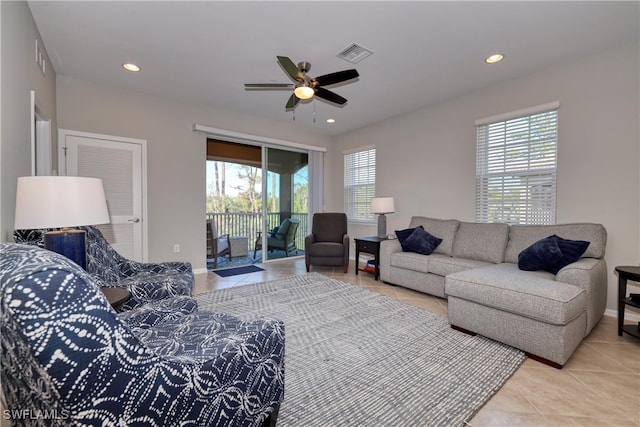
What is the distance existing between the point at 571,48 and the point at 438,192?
2.10 meters

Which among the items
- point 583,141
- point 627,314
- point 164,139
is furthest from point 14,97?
point 627,314

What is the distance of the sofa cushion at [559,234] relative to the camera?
103 inches

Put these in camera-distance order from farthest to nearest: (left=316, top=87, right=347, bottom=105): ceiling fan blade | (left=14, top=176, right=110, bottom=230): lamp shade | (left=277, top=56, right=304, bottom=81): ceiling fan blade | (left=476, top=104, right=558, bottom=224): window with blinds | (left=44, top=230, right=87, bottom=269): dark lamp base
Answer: (left=476, top=104, right=558, bottom=224): window with blinds, (left=316, top=87, right=347, bottom=105): ceiling fan blade, (left=277, top=56, right=304, bottom=81): ceiling fan blade, (left=44, top=230, right=87, bottom=269): dark lamp base, (left=14, top=176, right=110, bottom=230): lamp shade

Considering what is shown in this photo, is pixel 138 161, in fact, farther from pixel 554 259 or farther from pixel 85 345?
pixel 554 259

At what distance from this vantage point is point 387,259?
3859mm

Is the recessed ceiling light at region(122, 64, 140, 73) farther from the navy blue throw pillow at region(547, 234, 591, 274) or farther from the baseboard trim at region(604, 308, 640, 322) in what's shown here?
the baseboard trim at region(604, 308, 640, 322)

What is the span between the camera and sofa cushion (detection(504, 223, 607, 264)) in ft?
8.62

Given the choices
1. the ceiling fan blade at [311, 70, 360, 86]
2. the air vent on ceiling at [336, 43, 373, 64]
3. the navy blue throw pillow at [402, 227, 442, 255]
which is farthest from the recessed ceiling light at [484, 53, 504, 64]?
the navy blue throw pillow at [402, 227, 442, 255]

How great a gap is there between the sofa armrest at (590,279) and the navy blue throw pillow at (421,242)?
1.44 meters

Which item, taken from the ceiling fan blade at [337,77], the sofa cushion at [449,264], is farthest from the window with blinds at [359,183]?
the ceiling fan blade at [337,77]

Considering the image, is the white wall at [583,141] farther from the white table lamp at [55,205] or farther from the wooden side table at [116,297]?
the white table lamp at [55,205]

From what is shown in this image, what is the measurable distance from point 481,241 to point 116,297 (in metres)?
3.60

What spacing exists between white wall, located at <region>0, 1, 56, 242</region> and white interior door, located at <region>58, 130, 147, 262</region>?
A: 3.80 feet

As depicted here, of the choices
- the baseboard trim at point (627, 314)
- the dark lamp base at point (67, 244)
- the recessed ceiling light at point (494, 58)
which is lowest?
the baseboard trim at point (627, 314)
